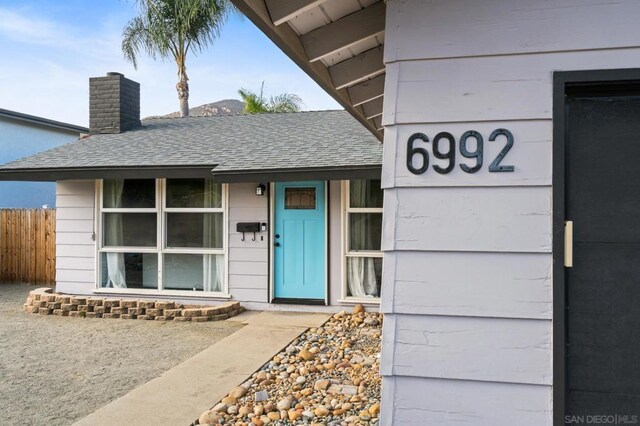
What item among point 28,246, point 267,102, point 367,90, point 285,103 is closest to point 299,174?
point 367,90

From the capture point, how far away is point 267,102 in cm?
1772

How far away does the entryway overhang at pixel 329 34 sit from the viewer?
80.2 inches

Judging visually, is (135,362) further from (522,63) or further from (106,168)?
(522,63)

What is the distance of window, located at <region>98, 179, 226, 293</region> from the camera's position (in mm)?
8023

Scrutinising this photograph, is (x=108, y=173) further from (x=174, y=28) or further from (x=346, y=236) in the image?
(x=174, y=28)

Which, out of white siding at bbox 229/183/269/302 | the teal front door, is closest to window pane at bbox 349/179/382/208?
the teal front door

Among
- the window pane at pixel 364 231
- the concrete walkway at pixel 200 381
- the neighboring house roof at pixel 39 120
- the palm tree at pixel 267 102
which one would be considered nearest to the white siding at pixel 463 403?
the concrete walkway at pixel 200 381

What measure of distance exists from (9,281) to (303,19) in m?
11.2

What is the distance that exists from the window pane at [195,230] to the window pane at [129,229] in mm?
303

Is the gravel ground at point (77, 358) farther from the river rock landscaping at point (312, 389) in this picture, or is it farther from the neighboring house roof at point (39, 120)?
the neighboring house roof at point (39, 120)

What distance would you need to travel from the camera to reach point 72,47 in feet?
78.2

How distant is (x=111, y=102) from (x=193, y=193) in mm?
3379

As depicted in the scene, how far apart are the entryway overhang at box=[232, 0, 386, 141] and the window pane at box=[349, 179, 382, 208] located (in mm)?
3696

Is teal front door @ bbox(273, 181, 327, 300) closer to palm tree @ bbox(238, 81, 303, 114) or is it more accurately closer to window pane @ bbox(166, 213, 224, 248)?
window pane @ bbox(166, 213, 224, 248)
